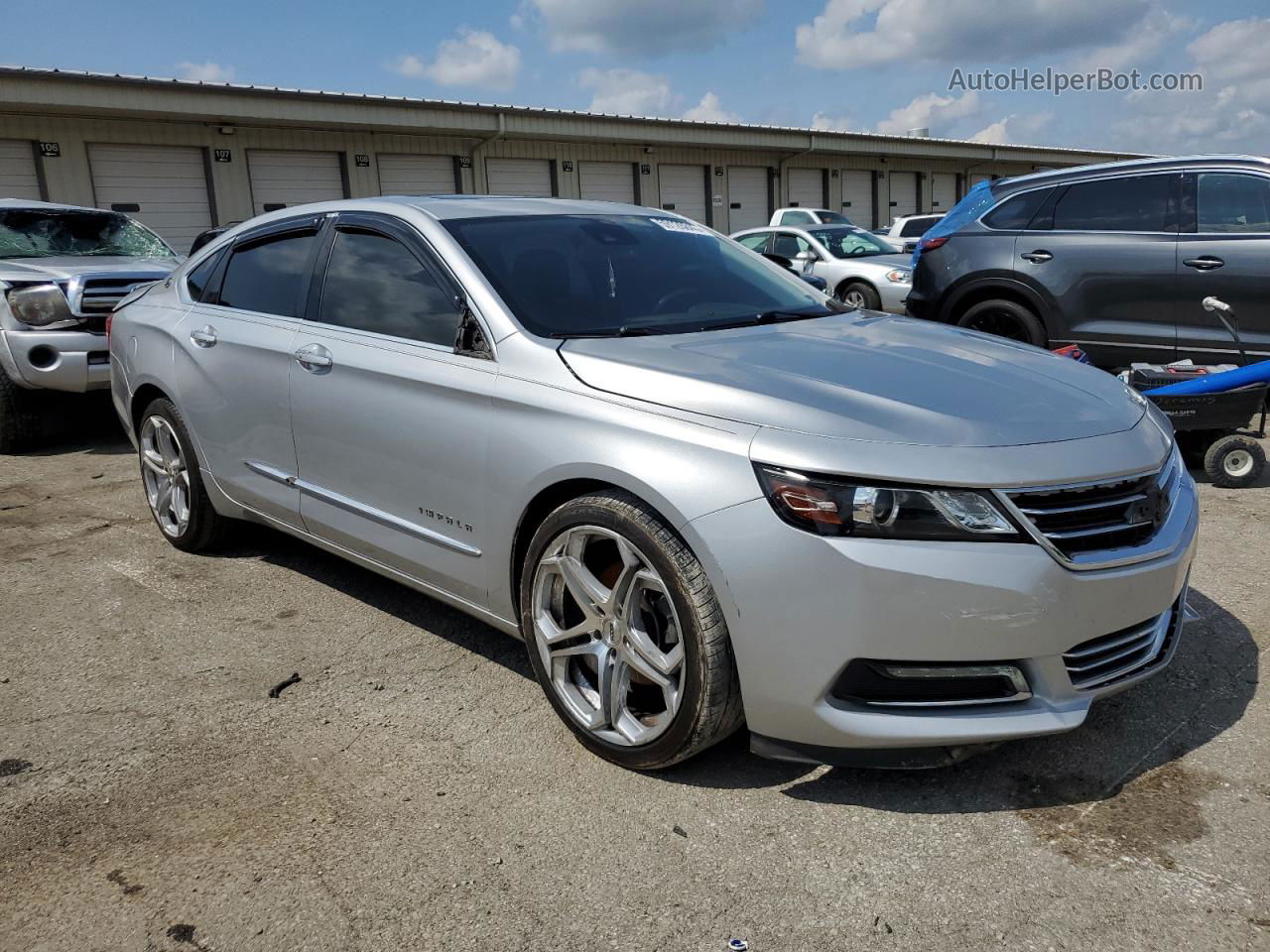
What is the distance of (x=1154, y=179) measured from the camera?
22.4 ft

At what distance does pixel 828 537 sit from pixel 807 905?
811 millimetres

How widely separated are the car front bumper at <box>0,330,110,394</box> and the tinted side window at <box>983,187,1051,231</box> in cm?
626

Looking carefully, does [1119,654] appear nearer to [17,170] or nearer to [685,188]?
[17,170]

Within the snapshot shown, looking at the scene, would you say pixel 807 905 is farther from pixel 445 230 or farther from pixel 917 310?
pixel 917 310

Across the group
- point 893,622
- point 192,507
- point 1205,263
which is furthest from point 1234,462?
point 192,507

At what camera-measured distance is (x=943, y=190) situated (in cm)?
3709

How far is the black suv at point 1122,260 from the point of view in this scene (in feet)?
21.1

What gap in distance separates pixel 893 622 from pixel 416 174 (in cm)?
2110

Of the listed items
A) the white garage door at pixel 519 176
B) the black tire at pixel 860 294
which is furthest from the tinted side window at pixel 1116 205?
the white garage door at pixel 519 176

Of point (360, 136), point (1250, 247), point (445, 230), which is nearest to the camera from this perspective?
point (445, 230)

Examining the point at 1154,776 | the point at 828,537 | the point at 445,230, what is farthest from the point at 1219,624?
the point at 445,230

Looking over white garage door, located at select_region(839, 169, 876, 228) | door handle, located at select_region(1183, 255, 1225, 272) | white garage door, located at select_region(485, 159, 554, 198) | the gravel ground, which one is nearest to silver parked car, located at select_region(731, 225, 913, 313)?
door handle, located at select_region(1183, 255, 1225, 272)

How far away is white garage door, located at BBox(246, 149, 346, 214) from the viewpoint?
19.3 metres

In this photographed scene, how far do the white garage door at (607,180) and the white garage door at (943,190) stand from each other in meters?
14.7
